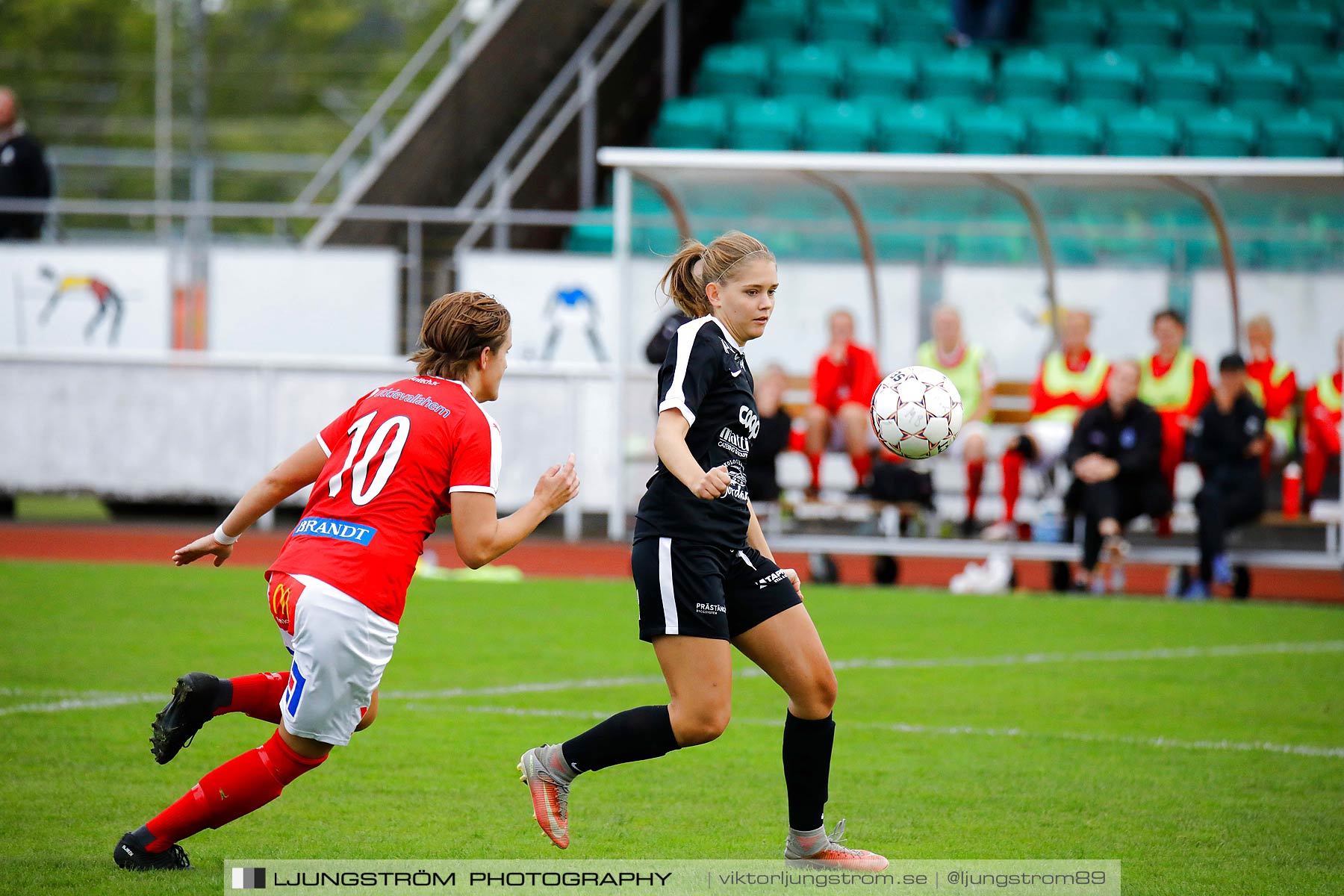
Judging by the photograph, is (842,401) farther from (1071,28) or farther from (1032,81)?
(1071,28)

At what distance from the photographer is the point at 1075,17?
19.3m

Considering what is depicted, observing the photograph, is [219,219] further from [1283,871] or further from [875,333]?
[1283,871]

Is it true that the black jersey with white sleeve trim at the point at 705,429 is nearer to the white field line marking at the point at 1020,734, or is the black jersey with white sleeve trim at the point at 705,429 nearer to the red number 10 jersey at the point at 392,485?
the red number 10 jersey at the point at 392,485

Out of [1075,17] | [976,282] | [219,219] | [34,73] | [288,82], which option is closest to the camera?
[976,282]

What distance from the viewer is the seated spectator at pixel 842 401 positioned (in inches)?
488

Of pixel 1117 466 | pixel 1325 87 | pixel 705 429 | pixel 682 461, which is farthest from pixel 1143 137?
pixel 682 461

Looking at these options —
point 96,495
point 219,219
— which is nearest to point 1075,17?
point 96,495

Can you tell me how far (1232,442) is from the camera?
11.4 meters

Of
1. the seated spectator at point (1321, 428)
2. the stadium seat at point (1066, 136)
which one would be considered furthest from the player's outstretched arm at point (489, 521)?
the stadium seat at point (1066, 136)

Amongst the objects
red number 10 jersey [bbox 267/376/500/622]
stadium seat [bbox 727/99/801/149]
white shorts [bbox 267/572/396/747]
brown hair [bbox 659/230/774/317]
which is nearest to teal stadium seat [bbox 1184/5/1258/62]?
stadium seat [bbox 727/99/801/149]

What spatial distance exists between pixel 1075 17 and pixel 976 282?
6613 millimetres

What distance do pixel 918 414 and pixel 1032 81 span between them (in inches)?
558

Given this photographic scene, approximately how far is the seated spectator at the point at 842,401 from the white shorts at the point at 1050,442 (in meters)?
Result: 1.32

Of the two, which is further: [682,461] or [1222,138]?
[1222,138]
